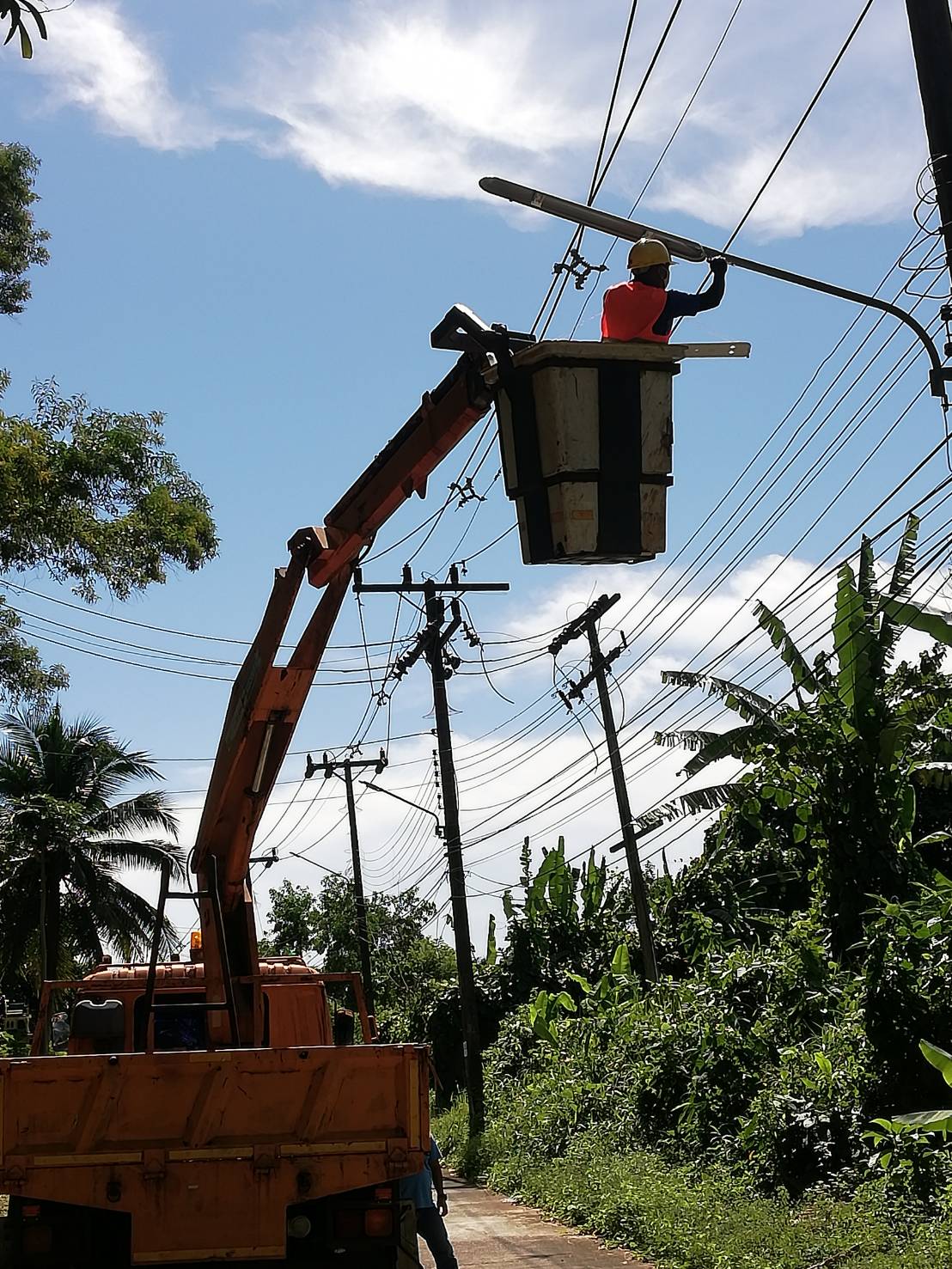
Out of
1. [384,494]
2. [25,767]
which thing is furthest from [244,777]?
[25,767]

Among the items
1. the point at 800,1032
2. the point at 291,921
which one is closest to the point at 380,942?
the point at 291,921

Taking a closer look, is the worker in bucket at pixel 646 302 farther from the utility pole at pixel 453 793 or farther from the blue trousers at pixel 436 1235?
the utility pole at pixel 453 793

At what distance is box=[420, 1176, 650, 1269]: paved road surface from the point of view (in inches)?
465

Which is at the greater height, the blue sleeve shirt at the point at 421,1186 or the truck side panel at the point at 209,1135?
the truck side panel at the point at 209,1135

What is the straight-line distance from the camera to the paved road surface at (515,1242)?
11.8 meters

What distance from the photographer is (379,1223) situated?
7824 mm

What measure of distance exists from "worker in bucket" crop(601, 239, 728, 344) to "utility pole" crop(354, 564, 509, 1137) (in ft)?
61.1

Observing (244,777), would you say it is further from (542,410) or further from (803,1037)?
(803,1037)

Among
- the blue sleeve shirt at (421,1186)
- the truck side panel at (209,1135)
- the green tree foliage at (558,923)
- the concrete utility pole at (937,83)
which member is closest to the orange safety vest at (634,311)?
the concrete utility pole at (937,83)

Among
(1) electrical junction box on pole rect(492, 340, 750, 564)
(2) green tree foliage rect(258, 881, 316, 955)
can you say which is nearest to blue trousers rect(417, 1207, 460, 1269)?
(1) electrical junction box on pole rect(492, 340, 750, 564)

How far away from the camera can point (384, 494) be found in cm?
834

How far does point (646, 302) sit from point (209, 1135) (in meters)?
4.94

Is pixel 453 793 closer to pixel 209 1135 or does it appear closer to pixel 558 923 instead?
pixel 558 923

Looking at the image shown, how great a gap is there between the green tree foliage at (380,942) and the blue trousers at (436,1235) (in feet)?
87.7
